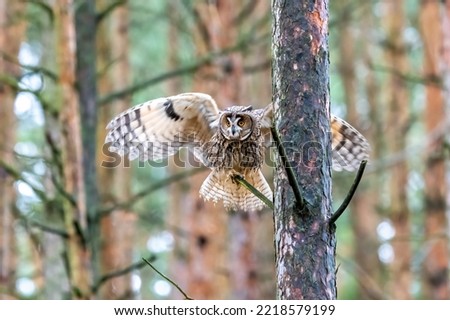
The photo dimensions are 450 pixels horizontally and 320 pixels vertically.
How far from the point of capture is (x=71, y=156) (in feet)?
21.3

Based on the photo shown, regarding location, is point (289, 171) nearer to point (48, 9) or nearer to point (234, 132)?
point (234, 132)

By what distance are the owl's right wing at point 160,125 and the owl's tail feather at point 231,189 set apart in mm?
322

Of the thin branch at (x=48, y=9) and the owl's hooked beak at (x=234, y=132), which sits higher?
the thin branch at (x=48, y=9)

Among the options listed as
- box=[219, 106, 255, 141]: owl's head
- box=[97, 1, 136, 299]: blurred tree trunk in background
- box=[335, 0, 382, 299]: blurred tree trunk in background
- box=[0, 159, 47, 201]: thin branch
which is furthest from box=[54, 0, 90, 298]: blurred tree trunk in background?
box=[335, 0, 382, 299]: blurred tree trunk in background

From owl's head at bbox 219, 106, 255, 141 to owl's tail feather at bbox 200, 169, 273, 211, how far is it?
0.87 ft

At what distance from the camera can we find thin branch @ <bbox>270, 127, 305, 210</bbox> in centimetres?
283

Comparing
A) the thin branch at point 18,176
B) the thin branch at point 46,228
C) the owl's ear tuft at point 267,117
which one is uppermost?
the owl's ear tuft at point 267,117

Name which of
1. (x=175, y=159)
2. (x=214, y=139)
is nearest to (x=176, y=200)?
(x=175, y=159)

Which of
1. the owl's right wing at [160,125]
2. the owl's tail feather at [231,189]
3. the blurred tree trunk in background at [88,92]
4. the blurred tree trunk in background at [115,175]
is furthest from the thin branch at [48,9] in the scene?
the blurred tree trunk in background at [115,175]

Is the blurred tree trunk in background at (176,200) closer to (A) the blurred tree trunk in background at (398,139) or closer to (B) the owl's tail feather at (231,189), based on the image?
(A) the blurred tree trunk in background at (398,139)

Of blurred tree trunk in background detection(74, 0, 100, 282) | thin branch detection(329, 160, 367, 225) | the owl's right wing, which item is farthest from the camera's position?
blurred tree trunk in background detection(74, 0, 100, 282)

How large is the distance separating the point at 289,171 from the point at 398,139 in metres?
10.8

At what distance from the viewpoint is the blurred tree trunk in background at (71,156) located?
20.8 feet

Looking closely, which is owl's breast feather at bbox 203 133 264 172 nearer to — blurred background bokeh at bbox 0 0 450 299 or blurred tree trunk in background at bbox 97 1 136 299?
blurred background bokeh at bbox 0 0 450 299
